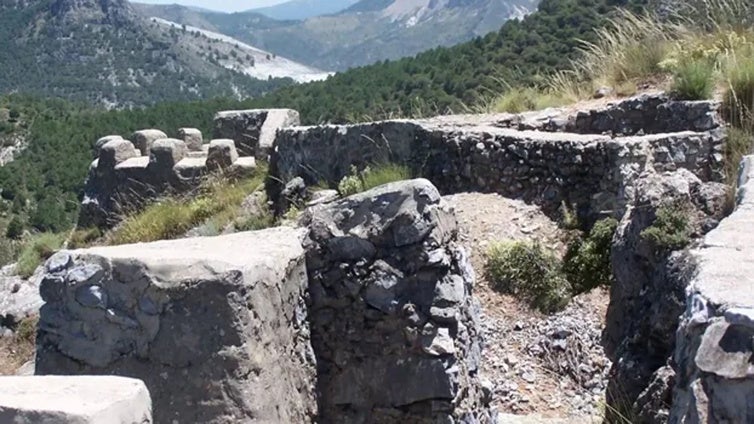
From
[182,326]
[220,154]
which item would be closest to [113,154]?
[220,154]

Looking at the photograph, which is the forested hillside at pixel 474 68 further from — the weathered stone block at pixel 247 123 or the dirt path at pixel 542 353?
the dirt path at pixel 542 353

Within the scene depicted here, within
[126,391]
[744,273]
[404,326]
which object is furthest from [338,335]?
[744,273]

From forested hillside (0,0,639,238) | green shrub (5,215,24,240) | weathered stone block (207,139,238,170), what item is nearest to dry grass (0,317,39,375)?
weathered stone block (207,139,238,170)

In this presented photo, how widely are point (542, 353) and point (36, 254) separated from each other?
8.80 meters

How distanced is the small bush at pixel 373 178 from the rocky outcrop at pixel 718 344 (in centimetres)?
597

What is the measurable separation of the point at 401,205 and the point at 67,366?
1629 mm

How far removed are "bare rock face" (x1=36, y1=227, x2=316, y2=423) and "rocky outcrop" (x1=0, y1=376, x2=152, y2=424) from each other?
0.82 meters

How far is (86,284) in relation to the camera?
3.82 m

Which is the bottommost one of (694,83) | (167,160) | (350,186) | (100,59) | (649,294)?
(100,59)

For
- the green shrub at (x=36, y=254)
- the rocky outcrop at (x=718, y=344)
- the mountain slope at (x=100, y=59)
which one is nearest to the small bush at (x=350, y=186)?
the green shrub at (x=36, y=254)

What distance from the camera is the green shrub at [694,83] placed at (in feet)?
27.7

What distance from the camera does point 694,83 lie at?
8.49m

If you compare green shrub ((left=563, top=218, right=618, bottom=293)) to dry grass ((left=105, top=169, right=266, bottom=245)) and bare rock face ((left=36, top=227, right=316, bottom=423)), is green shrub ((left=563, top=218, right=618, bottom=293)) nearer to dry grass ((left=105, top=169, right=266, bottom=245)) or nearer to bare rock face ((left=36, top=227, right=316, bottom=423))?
bare rock face ((left=36, top=227, right=316, bottom=423))

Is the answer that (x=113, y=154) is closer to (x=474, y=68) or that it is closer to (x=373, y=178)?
(x=373, y=178)
